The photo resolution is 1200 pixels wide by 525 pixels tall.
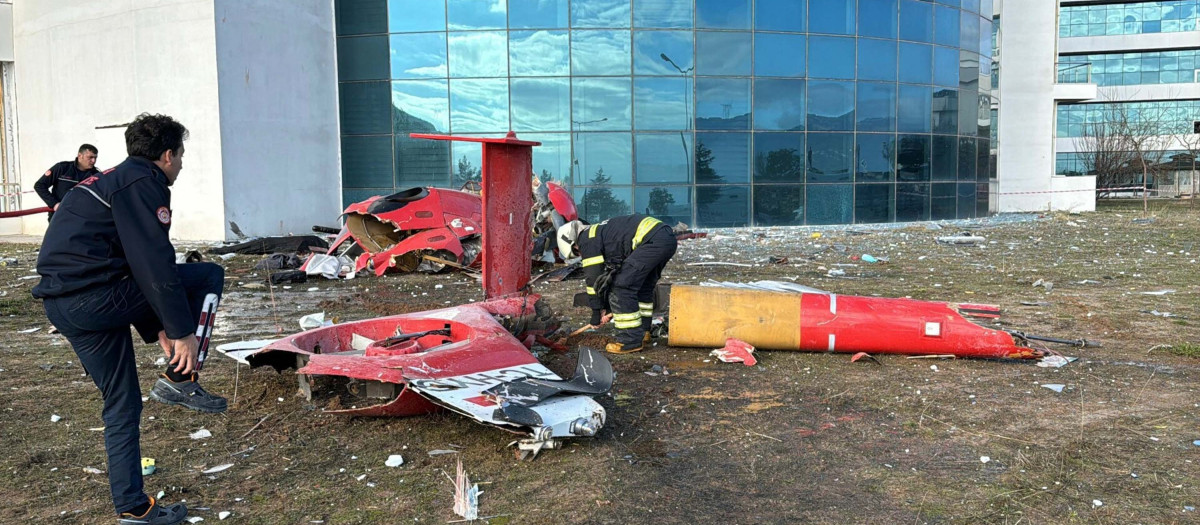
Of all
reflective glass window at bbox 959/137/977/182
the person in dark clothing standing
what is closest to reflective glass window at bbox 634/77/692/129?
reflective glass window at bbox 959/137/977/182

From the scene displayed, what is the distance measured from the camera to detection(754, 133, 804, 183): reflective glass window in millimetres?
18453

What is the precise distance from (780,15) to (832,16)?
52.6 inches

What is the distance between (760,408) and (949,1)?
1930cm

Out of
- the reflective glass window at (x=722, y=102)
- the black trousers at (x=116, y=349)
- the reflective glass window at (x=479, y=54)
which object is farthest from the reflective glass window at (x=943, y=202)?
the black trousers at (x=116, y=349)

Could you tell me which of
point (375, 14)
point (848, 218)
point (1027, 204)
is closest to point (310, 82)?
point (375, 14)

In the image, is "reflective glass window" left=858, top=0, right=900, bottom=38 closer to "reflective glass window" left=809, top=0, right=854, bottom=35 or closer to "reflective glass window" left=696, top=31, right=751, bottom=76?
"reflective glass window" left=809, top=0, right=854, bottom=35

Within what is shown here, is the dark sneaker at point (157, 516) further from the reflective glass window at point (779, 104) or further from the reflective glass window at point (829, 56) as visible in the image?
the reflective glass window at point (829, 56)

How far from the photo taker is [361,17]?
18125 mm

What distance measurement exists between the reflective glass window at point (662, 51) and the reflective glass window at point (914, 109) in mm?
5726

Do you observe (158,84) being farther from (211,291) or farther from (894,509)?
(894,509)

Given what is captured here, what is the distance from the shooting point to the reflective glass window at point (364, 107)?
18234mm

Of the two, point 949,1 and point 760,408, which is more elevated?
point 949,1

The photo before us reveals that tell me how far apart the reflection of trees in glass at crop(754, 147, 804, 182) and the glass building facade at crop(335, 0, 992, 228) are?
33mm

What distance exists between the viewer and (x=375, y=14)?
59.2 feet
